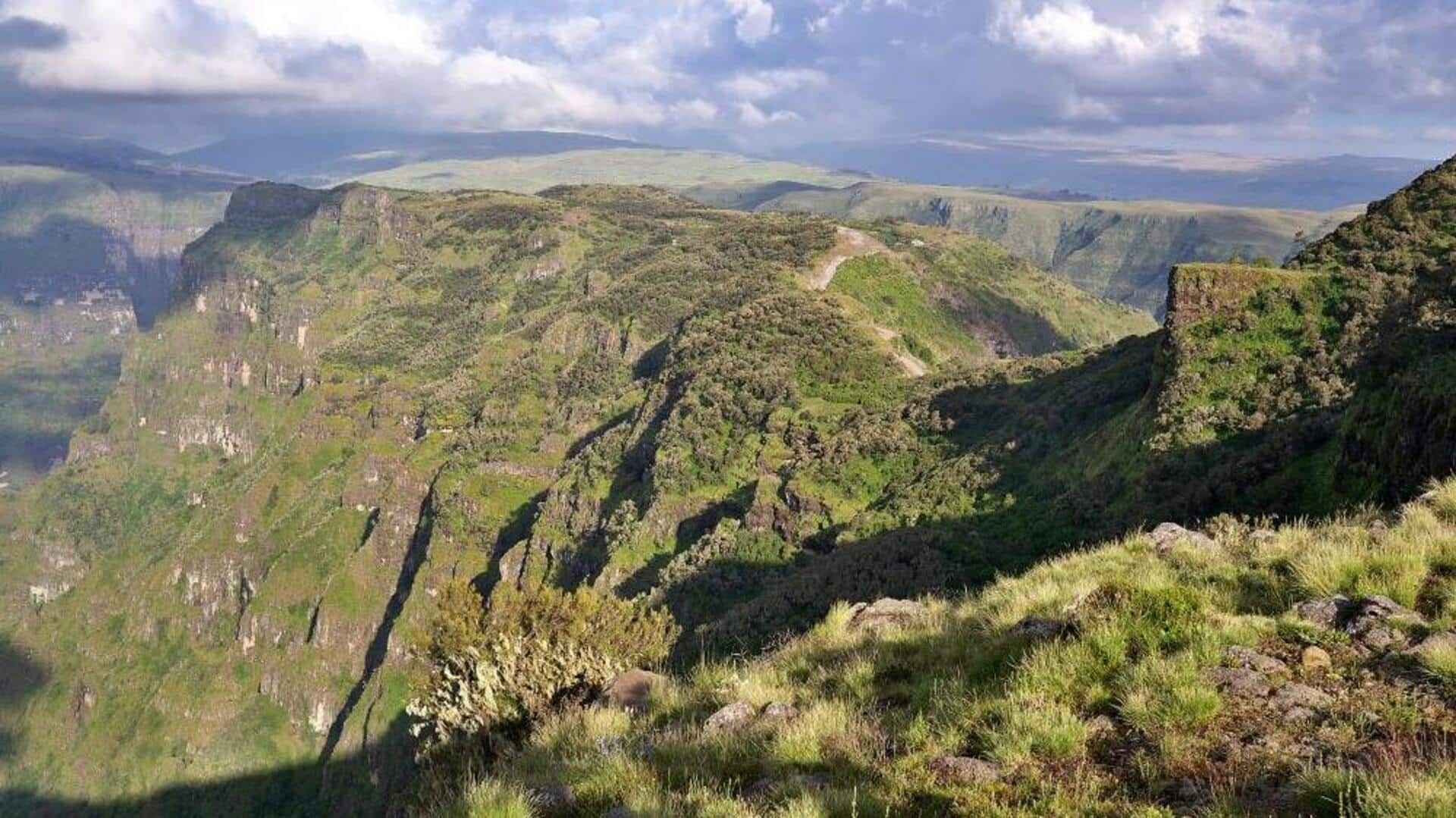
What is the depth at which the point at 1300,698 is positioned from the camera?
855cm

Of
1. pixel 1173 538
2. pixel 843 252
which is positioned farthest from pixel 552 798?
pixel 843 252

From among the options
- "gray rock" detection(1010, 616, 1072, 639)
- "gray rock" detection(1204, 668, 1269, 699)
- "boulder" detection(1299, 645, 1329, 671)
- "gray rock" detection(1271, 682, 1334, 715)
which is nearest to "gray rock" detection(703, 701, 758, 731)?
"gray rock" detection(1010, 616, 1072, 639)

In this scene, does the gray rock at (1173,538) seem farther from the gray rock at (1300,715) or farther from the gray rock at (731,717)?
the gray rock at (731,717)

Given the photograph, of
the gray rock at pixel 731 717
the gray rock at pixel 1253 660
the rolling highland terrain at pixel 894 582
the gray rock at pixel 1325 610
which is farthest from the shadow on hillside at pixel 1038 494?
the gray rock at pixel 1253 660

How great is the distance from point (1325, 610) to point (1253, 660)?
81.2 inches

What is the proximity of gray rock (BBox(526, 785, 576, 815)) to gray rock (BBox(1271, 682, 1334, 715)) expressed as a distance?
795cm

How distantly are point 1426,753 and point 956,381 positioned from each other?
9688cm

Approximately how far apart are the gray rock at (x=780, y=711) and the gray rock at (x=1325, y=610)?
6.95m

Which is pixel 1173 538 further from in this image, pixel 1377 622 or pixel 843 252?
pixel 843 252

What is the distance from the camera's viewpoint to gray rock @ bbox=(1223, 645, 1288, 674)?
9.23m

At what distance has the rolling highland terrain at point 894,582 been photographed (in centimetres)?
847

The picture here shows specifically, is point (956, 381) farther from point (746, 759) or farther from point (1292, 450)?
point (746, 759)

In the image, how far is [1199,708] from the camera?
8367 mm

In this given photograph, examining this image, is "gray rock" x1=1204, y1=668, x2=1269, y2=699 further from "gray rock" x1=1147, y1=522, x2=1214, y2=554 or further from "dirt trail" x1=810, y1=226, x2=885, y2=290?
A: "dirt trail" x1=810, y1=226, x2=885, y2=290
